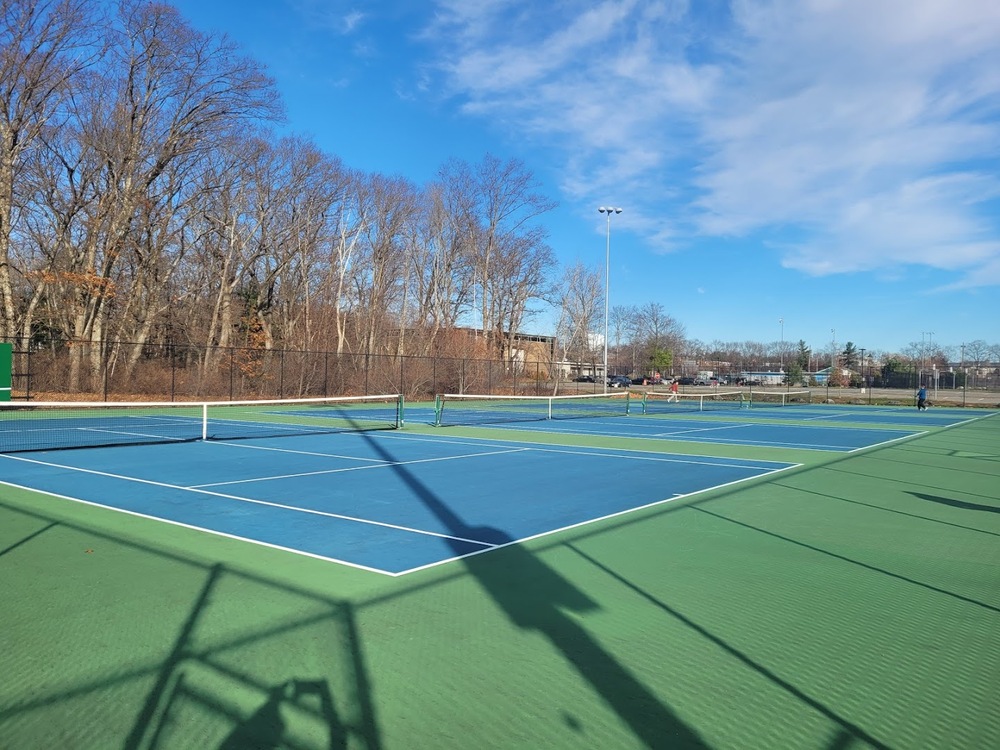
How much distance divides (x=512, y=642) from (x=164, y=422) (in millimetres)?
21535

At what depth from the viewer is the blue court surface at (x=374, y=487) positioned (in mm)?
8039

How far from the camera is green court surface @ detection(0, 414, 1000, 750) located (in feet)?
12.3

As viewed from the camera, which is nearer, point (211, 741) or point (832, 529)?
point (211, 741)

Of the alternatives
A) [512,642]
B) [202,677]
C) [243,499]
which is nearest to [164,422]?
[243,499]

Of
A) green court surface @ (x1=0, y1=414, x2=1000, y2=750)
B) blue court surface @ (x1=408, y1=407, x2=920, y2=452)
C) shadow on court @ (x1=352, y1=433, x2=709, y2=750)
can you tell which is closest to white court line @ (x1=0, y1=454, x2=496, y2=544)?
shadow on court @ (x1=352, y1=433, x2=709, y2=750)

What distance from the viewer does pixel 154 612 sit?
5.36m

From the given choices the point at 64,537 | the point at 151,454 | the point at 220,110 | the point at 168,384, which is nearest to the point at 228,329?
the point at 168,384

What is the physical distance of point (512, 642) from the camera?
16.2 ft

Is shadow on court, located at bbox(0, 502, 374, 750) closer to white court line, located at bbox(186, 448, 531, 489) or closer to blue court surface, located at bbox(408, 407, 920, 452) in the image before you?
white court line, located at bbox(186, 448, 531, 489)

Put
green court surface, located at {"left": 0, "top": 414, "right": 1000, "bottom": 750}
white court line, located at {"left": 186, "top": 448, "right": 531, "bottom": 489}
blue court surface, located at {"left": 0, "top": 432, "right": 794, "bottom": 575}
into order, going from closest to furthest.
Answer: green court surface, located at {"left": 0, "top": 414, "right": 1000, "bottom": 750}
blue court surface, located at {"left": 0, "top": 432, "right": 794, "bottom": 575}
white court line, located at {"left": 186, "top": 448, "right": 531, "bottom": 489}

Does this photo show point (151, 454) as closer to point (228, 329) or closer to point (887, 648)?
point (887, 648)

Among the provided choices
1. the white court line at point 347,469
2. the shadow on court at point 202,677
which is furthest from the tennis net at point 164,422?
the shadow on court at point 202,677

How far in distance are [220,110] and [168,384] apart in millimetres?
14013

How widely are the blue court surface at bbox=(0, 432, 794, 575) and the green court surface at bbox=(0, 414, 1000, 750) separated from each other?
603mm
